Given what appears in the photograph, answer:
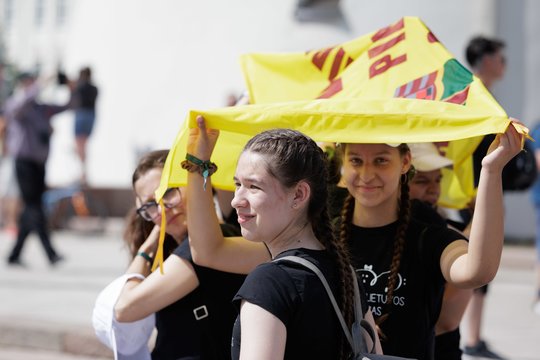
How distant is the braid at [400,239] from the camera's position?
2875 millimetres

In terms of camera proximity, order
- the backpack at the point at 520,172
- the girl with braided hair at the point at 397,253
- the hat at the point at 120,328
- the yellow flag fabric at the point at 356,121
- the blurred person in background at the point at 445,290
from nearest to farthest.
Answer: the yellow flag fabric at the point at 356,121
the girl with braided hair at the point at 397,253
the hat at the point at 120,328
the blurred person in background at the point at 445,290
the backpack at the point at 520,172

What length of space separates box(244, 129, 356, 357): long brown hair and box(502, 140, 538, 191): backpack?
2.85 m

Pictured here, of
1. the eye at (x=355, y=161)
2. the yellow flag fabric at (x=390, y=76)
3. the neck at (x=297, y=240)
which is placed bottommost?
the neck at (x=297, y=240)

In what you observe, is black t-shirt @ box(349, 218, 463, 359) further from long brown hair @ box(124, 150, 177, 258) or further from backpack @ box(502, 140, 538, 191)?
backpack @ box(502, 140, 538, 191)

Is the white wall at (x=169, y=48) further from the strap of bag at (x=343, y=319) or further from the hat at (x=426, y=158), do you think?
the strap of bag at (x=343, y=319)

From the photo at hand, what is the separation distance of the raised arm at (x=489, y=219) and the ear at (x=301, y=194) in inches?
21.9

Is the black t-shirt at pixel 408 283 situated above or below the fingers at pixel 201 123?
below

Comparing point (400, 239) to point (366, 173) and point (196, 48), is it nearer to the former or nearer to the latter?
point (366, 173)

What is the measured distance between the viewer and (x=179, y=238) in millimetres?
3340

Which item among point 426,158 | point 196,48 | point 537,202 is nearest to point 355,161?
point 426,158

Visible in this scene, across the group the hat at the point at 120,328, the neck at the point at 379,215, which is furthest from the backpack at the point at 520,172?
the hat at the point at 120,328

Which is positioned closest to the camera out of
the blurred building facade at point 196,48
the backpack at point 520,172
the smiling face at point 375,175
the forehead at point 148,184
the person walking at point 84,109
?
the smiling face at point 375,175

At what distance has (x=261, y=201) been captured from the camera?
92.1 inches

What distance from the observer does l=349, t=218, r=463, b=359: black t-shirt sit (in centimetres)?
287
